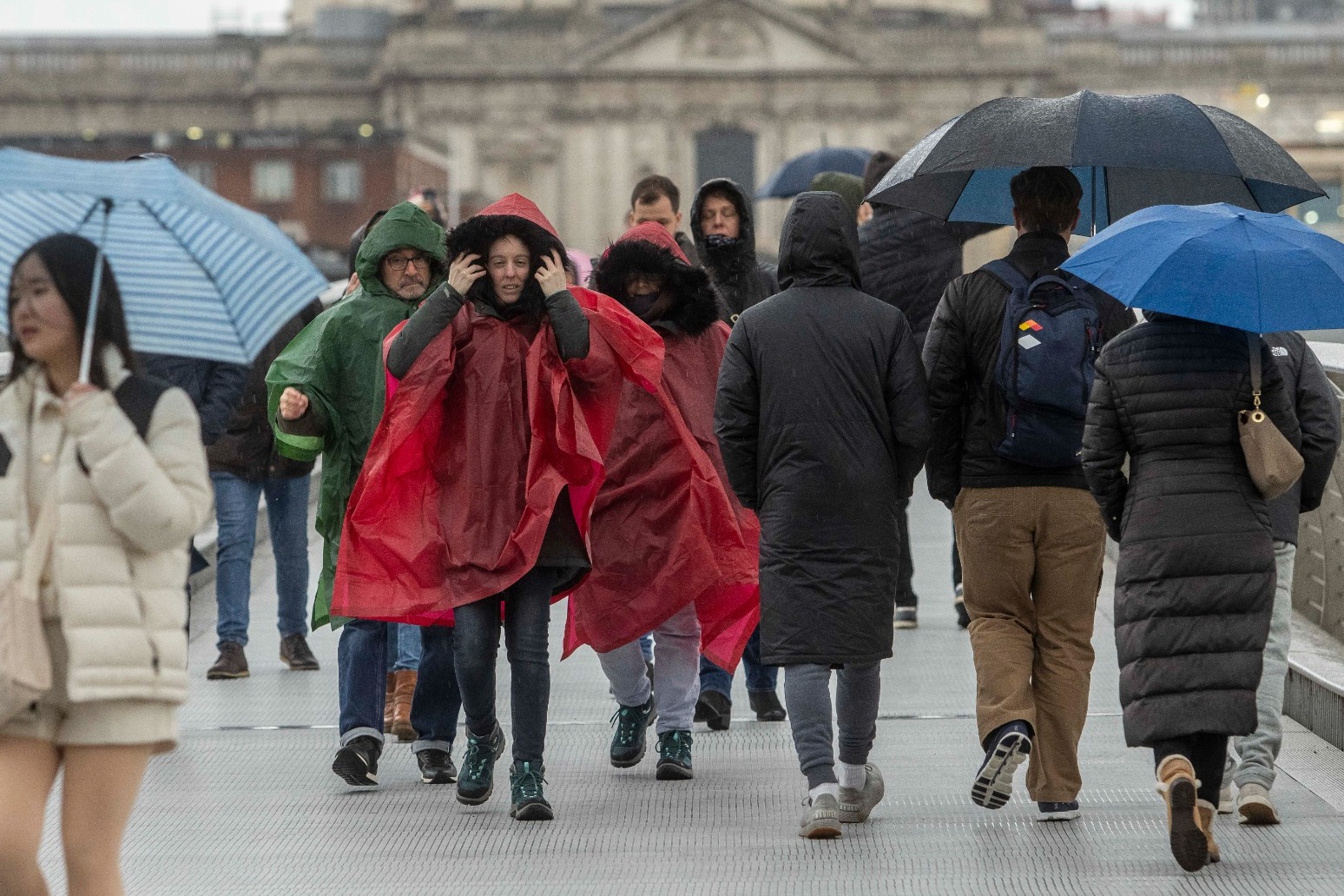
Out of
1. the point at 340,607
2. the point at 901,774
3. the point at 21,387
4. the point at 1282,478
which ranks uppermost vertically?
the point at 21,387

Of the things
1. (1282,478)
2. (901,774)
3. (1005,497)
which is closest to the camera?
(1282,478)

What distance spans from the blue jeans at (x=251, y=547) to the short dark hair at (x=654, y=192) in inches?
84.0

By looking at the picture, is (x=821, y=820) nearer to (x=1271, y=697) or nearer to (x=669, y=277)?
(x=1271, y=697)

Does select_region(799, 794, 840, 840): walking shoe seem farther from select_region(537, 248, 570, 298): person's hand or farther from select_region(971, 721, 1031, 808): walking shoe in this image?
select_region(537, 248, 570, 298): person's hand

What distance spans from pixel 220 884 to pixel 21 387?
197 centimetres

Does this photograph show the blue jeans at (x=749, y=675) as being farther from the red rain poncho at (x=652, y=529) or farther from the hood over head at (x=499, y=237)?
the hood over head at (x=499, y=237)

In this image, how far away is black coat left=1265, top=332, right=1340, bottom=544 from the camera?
6133 millimetres

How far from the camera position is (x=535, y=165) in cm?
7650

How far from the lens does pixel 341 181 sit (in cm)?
6069

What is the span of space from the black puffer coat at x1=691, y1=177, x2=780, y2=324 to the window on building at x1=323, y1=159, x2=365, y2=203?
5278cm

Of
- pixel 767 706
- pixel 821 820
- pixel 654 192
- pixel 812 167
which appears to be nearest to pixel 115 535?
pixel 821 820

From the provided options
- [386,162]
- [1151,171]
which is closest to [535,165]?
[386,162]

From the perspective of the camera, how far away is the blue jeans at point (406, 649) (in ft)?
27.7

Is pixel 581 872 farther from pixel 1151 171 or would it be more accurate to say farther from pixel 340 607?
pixel 1151 171
